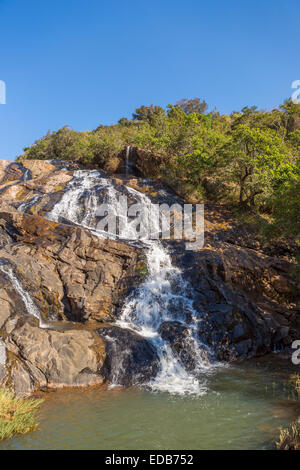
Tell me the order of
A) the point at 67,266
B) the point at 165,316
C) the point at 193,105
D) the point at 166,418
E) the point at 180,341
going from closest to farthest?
the point at 166,418
the point at 180,341
the point at 165,316
the point at 67,266
the point at 193,105

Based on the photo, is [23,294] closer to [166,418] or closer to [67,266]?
[67,266]

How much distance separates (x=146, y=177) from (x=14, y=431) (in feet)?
73.1

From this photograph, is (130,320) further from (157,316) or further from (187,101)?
(187,101)

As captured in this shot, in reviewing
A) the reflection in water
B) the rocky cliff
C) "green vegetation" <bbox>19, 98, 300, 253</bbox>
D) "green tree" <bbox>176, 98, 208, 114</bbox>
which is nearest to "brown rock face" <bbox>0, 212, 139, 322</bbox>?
the rocky cliff

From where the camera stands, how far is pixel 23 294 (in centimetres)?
1178

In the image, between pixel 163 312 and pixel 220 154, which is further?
pixel 220 154

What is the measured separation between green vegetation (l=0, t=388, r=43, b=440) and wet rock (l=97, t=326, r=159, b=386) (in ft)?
9.27

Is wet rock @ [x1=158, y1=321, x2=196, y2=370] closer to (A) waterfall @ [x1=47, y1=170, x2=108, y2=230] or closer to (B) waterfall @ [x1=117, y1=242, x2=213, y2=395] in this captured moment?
(B) waterfall @ [x1=117, y1=242, x2=213, y2=395]

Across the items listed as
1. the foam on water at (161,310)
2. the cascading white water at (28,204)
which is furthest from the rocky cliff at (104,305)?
the cascading white water at (28,204)

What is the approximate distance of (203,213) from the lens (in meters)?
22.1

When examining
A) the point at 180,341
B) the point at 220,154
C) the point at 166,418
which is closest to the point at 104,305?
the point at 180,341

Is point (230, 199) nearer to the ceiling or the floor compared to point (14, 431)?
nearer to the ceiling

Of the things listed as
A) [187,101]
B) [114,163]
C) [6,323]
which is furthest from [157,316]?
[187,101]

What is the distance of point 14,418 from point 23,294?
566 centimetres
